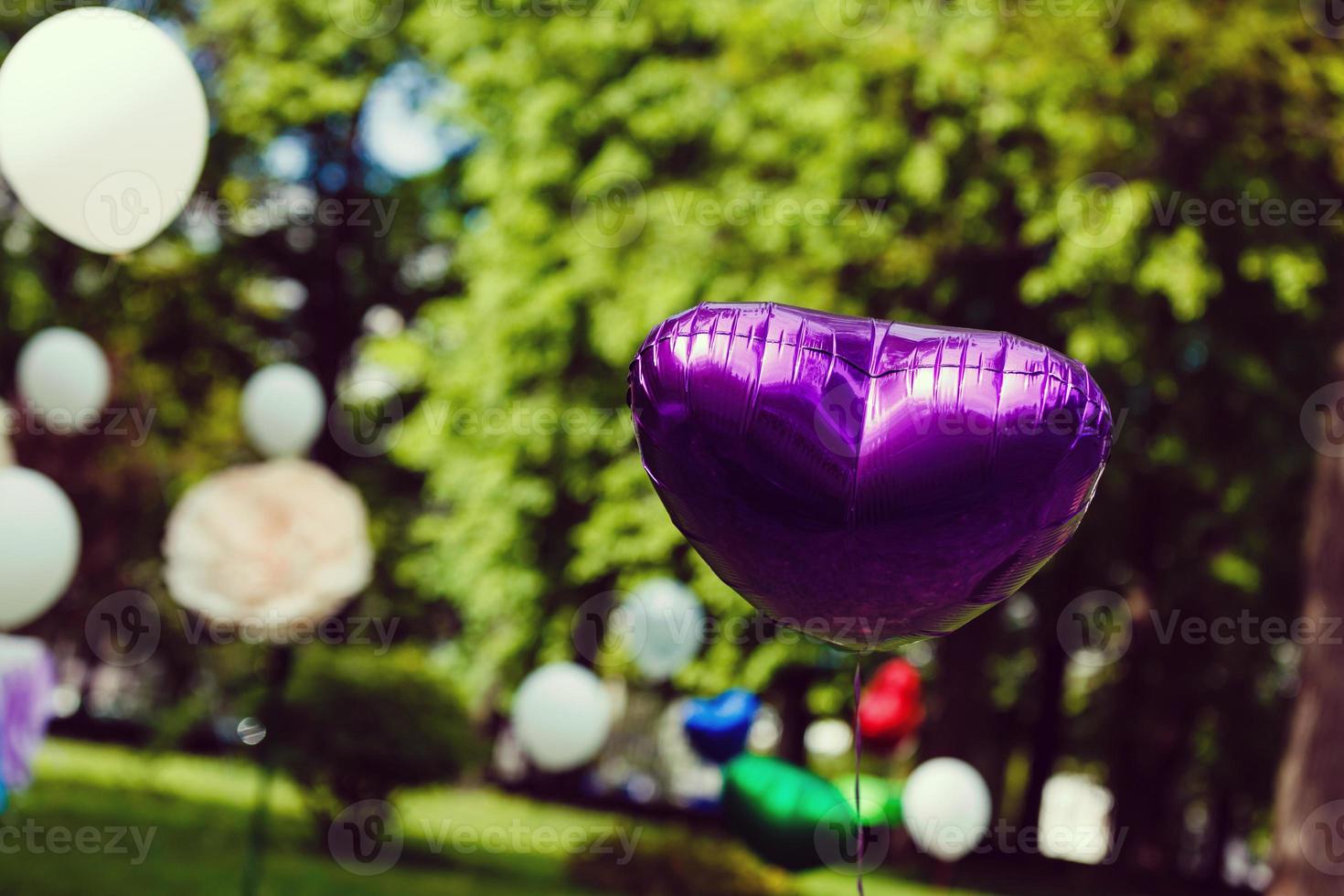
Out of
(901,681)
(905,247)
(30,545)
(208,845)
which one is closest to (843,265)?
(905,247)

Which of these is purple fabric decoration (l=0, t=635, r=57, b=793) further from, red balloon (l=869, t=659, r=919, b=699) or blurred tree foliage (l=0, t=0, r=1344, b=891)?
blurred tree foliage (l=0, t=0, r=1344, b=891)

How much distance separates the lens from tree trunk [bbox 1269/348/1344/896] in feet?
24.2

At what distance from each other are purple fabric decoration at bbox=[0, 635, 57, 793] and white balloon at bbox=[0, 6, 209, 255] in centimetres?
167

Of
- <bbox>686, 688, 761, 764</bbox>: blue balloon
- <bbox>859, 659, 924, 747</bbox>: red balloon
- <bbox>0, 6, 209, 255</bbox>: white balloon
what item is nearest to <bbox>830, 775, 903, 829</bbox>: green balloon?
<bbox>686, 688, 761, 764</bbox>: blue balloon

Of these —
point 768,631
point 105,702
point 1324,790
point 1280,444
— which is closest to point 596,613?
point 768,631

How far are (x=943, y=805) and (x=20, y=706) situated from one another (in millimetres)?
4581

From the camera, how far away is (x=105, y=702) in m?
30.4

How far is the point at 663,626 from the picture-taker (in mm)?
7285

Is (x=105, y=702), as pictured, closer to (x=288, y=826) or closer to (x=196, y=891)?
(x=288, y=826)

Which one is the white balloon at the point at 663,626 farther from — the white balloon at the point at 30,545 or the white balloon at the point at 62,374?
the white balloon at the point at 62,374

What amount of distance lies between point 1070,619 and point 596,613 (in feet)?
18.4

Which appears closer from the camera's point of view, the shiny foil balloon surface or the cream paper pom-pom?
the shiny foil balloon surface

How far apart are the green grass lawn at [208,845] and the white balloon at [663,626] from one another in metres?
2.87

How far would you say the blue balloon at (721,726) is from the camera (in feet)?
22.7
